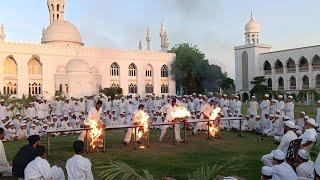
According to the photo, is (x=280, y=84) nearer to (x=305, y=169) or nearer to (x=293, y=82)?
(x=293, y=82)

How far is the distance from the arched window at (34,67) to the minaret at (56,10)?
448 inches

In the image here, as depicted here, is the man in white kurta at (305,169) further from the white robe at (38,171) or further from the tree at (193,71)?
the tree at (193,71)

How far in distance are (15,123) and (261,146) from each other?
9844mm

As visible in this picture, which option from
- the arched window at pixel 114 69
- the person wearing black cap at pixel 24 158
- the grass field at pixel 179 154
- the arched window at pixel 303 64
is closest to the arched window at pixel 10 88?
the arched window at pixel 114 69

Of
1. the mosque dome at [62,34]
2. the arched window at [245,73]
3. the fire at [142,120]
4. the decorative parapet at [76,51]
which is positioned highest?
the mosque dome at [62,34]

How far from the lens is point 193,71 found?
172 feet

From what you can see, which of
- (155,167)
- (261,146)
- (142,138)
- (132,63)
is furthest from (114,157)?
(132,63)

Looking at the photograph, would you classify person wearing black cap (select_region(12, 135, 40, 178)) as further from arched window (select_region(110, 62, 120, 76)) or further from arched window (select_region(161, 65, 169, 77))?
arched window (select_region(161, 65, 169, 77))

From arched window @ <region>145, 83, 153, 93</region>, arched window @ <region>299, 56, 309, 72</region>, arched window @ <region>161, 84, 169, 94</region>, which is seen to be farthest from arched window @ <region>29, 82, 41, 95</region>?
arched window @ <region>299, 56, 309, 72</region>

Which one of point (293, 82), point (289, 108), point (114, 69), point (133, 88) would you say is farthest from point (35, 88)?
point (289, 108)

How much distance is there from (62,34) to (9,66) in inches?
331

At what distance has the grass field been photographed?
9.82 meters

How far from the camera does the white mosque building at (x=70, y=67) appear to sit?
42438 mm

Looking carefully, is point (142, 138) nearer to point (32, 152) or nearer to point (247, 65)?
point (32, 152)
